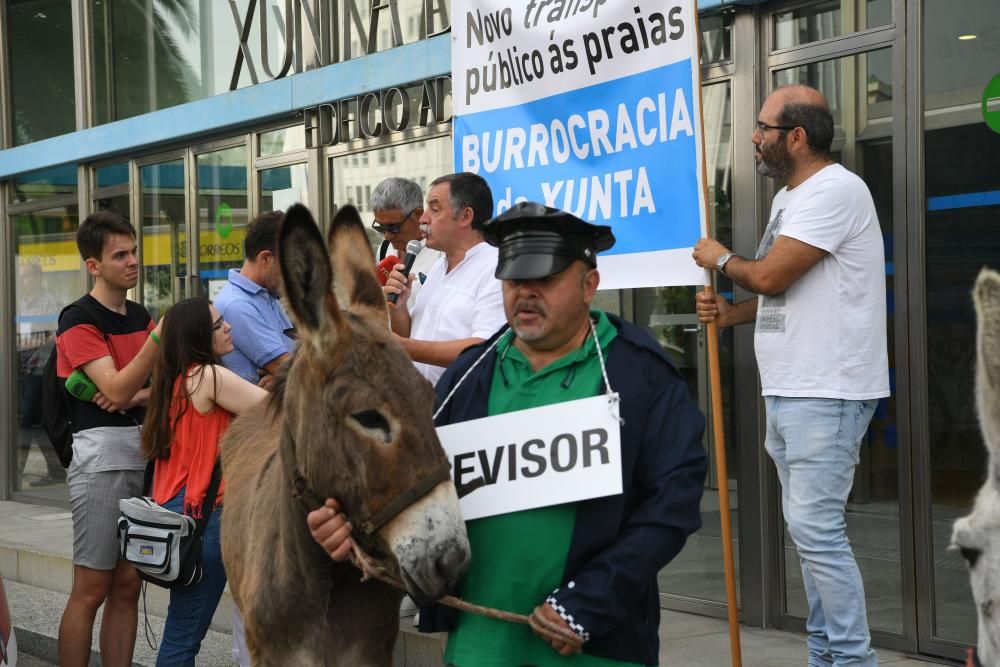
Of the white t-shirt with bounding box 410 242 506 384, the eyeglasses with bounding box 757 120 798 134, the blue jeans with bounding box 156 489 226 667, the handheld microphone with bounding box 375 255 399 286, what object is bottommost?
the blue jeans with bounding box 156 489 226 667

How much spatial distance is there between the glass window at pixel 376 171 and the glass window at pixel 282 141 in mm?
489

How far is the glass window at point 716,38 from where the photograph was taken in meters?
6.87

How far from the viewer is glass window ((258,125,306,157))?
10.3 m

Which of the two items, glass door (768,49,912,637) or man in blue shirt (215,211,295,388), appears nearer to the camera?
man in blue shirt (215,211,295,388)

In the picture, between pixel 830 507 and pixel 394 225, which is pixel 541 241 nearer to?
pixel 830 507

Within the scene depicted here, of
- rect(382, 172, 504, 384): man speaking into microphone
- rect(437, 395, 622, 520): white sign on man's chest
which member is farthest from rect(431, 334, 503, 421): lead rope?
rect(382, 172, 504, 384): man speaking into microphone

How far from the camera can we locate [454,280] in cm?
550

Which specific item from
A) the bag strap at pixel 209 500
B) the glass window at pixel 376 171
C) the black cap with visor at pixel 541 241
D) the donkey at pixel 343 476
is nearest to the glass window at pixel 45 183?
the glass window at pixel 376 171

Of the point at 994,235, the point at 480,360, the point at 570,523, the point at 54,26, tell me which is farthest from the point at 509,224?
the point at 54,26

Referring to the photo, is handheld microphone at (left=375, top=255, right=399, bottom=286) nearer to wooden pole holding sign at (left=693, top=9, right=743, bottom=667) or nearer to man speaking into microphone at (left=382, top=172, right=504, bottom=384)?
man speaking into microphone at (left=382, top=172, right=504, bottom=384)

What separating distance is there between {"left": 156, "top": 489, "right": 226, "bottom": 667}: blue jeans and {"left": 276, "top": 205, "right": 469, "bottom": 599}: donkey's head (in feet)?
6.90

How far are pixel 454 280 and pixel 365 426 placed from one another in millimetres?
2169

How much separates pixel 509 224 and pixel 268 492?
127 cm

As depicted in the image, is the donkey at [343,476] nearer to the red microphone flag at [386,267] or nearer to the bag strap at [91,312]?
the red microphone flag at [386,267]
